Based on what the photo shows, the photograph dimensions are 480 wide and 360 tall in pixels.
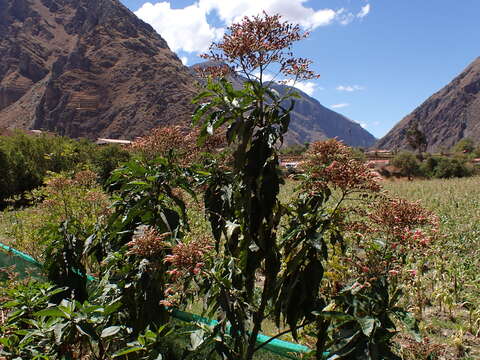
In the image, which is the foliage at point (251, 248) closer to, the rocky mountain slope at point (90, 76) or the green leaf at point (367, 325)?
the green leaf at point (367, 325)

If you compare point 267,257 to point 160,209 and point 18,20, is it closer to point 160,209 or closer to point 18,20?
point 160,209

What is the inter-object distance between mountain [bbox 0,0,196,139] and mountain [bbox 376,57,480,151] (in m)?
107

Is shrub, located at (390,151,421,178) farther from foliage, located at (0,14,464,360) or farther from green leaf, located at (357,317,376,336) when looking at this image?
green leaf, located at (357,317,376,336)

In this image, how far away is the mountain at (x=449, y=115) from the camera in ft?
521

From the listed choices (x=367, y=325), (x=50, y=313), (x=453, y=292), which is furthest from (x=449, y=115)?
(x=50, y=313)

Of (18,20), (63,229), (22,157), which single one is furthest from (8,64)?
(63,229)

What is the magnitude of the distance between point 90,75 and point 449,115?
499 feet

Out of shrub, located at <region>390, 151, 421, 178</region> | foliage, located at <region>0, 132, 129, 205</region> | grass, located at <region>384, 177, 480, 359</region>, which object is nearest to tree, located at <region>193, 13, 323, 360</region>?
grass, located at <region>384, 177, 480, 359</region>

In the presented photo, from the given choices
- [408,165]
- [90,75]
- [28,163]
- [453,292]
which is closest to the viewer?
[453,292]

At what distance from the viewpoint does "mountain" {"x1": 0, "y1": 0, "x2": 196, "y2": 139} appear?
91.1 metres

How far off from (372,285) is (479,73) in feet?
694

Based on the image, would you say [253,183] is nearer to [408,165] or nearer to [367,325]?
[367,325]

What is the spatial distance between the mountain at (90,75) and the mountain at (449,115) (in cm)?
10735

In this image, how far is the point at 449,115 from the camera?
6762 inches
